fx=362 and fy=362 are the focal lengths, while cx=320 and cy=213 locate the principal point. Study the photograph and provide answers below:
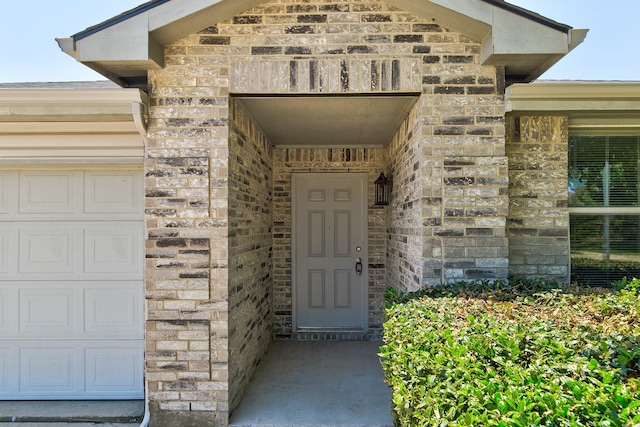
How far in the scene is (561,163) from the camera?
128 inches

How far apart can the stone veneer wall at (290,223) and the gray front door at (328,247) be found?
3.9 inches

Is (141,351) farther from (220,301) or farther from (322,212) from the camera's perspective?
(322,212)

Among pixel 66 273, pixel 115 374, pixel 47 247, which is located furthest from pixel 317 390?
pixel 47 247

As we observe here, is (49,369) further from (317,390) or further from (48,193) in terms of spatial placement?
(317,390)

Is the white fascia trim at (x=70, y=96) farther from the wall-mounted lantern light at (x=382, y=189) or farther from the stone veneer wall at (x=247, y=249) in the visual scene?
the wall-mounted lantern light at (x=382, y=189)

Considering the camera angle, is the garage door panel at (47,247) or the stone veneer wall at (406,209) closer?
the stone veneer wall at (406,209)

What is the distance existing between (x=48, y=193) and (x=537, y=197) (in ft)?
15.1

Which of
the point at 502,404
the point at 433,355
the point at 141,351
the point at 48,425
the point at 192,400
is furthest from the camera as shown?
the point at 141,351

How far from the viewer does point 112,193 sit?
3.52 meters

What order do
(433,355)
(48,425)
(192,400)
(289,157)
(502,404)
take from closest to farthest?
(502,404), (433,355), (192,400), (48,425), (289,157)

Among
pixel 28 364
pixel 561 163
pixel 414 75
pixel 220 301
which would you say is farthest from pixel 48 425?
pixel 561 163

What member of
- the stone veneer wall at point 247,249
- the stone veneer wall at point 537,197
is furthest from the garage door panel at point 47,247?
the stone veneer wall at point 537,197

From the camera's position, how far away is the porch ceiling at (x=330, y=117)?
322cm

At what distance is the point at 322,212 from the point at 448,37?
2.81 m
